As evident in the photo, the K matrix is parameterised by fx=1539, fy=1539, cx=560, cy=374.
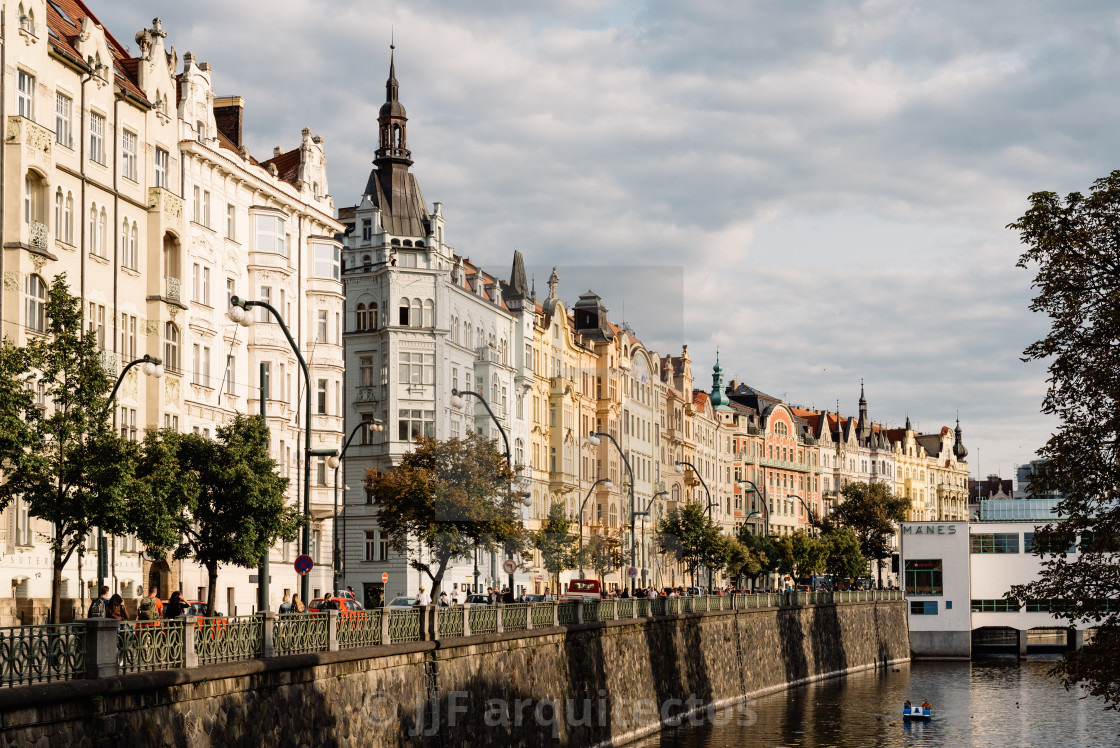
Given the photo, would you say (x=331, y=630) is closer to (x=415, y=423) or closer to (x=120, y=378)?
(x=120, y=378)

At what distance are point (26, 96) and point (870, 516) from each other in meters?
115

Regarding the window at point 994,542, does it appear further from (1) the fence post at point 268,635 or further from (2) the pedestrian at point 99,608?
(1) the fence post at point 268,635

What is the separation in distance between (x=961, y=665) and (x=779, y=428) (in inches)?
2389

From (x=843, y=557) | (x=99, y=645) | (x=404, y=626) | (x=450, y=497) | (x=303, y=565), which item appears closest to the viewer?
(x=99, y=645)

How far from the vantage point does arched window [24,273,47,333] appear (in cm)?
4603

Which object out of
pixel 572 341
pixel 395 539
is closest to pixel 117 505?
pixel 395 539

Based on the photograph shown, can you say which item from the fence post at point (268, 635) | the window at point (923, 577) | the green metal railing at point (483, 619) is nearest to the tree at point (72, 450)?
the fence post at point (268, 635)

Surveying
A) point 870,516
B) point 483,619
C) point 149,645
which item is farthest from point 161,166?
point 870,516

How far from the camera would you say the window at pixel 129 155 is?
52812mm

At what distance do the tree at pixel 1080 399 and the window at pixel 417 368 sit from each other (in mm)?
52706

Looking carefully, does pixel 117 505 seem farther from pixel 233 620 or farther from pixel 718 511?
pixel 718 511

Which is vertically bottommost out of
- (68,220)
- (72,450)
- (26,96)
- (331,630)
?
(331,630)

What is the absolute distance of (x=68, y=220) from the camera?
48.8m

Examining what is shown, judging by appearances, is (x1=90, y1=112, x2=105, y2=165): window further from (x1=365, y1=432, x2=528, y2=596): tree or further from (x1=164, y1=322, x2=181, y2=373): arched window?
(x1=365, y1=432, x2=528, y2=596): tree
